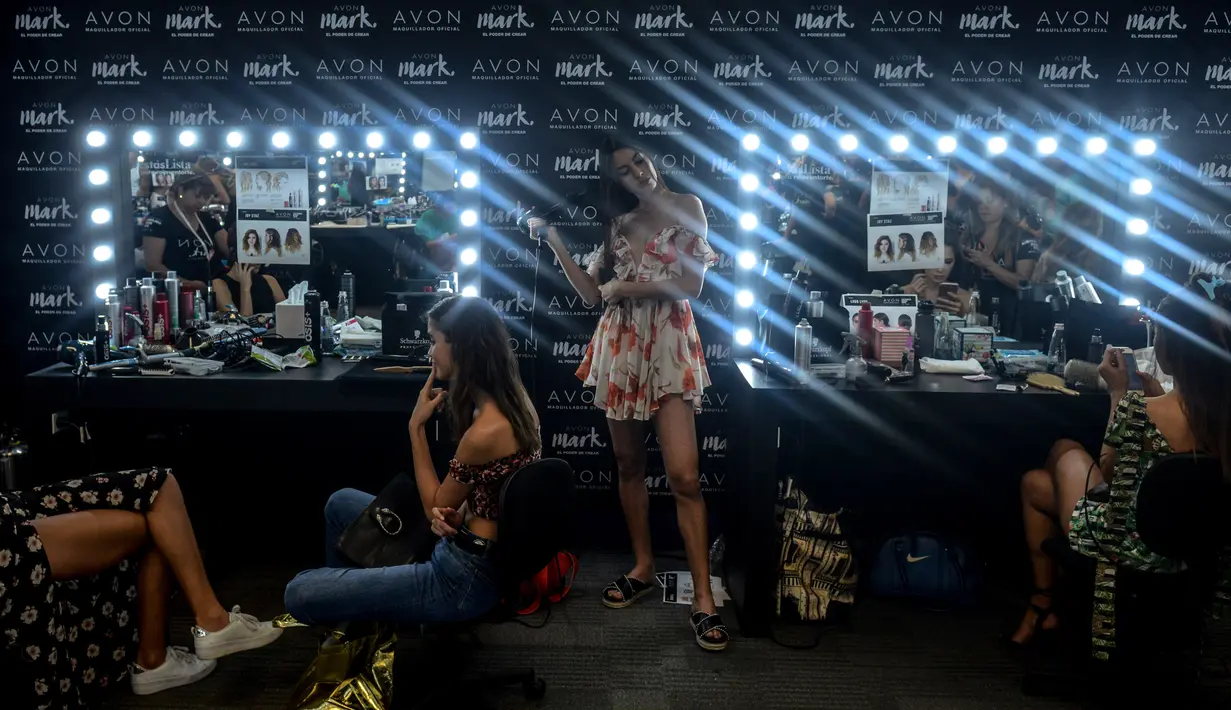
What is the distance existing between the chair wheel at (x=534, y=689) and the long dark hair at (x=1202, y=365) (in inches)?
73.3

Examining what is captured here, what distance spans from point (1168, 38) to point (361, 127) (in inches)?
127

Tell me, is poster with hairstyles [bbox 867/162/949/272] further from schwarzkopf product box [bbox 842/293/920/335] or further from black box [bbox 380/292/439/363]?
black box [bbox 380/292/439/363]

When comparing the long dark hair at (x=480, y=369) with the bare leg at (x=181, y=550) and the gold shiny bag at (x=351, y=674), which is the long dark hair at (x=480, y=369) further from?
the bare leg at (x=181, y=550)

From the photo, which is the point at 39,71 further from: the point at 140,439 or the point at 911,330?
the point at 911,330

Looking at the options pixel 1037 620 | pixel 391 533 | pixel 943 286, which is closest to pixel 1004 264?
pixel 943 286

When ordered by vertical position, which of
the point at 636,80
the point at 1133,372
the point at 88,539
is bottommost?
the point at 88,539

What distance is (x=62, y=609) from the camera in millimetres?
2652

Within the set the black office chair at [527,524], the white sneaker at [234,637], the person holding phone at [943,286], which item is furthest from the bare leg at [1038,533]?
the white sneaker at [234,637]

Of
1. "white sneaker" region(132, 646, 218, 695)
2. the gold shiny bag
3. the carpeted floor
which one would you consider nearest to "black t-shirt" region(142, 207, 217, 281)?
the carpeted floor

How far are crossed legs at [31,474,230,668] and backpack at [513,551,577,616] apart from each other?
3.16 ft

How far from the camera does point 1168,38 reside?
3.94 metres

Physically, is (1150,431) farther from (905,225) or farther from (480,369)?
(480,369)

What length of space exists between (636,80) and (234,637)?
8.08 feet

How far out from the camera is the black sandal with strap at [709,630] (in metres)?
3.18
